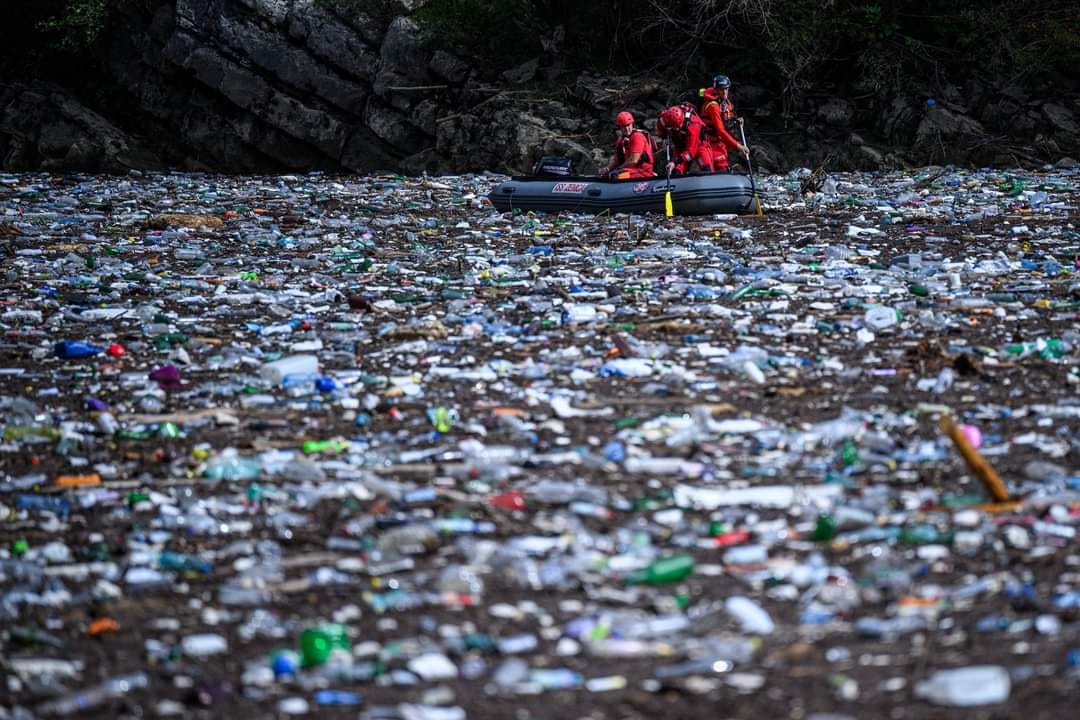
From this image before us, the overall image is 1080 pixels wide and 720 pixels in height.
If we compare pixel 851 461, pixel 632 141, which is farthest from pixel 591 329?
pixel 632 141

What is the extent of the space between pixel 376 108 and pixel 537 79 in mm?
2745

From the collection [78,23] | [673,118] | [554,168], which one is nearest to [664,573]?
[673,118]

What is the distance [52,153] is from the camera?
20.4 metres

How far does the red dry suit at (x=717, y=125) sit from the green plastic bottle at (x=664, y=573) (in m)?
9.26

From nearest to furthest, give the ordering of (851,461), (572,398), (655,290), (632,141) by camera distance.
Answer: (851,461)
(572,398)
(655,290)
(632,141)

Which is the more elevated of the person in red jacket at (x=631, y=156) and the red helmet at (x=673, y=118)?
the red helmet at (x=673, y=118)

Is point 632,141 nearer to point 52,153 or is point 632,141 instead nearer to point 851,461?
point 851,461

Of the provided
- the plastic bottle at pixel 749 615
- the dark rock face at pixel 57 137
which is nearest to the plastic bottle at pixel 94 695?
the plastic bottle at pixel 749 615

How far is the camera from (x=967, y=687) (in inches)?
112

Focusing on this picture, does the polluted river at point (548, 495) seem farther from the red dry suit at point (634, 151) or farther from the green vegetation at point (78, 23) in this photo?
the green vegetation at point (78, 23)

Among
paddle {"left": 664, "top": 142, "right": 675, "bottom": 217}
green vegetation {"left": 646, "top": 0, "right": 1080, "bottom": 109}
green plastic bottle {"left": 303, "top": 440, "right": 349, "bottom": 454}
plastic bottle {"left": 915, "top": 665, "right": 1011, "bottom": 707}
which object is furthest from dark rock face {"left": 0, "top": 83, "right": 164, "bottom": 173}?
plastic bottle {"left": 915, "top": 665, "right": 1011, "bottom": 707}

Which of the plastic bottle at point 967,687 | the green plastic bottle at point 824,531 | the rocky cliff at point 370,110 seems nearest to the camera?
the plastic bottle at point 967,687

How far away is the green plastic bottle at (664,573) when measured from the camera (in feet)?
11.7

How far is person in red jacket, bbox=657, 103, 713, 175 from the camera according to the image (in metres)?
12.4
